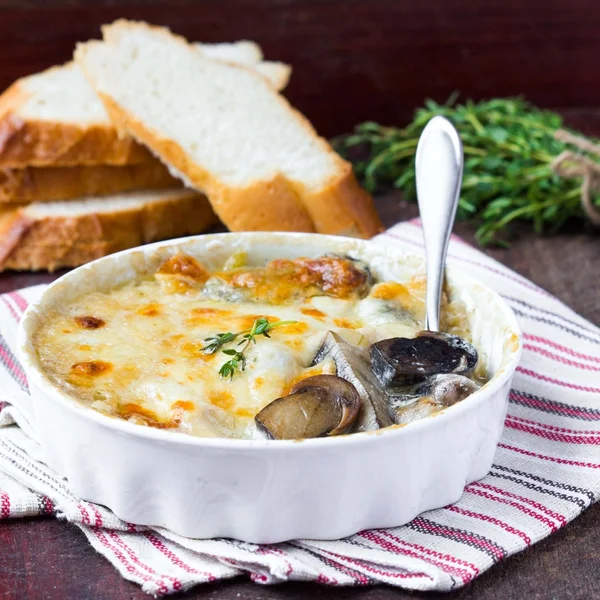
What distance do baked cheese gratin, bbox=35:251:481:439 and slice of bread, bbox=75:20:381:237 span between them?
3.21 ft

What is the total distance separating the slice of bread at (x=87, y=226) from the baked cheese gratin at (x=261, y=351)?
3.59 ft

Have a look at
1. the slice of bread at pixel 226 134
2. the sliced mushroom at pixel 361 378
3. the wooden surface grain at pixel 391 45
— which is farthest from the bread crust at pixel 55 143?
the sliced mushroom at pixel 361 378

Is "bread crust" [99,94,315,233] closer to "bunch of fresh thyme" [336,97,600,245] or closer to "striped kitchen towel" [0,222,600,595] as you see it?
"bunch of fresh thyme" [336,97,600,245]

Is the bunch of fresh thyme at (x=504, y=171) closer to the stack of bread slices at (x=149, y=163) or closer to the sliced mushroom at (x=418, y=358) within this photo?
the stack of bread slices at (x=149, y=163)

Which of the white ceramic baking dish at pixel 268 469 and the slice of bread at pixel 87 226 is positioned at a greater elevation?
the white ceramic baking dish at pixel 268 469

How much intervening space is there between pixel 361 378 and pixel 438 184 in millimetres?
921

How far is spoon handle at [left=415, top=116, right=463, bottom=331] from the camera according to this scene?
2873mm

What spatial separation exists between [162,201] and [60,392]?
A: 81.0 inches

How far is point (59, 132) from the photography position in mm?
3916

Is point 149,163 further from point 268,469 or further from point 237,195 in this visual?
point 268,469

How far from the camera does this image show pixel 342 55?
18.3 feet

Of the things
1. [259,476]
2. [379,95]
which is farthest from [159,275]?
[379,95]

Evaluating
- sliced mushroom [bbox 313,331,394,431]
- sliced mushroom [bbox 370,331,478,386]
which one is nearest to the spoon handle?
sliced mushroom [bbox 370,331,478,386]

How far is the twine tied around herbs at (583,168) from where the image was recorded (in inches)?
148
